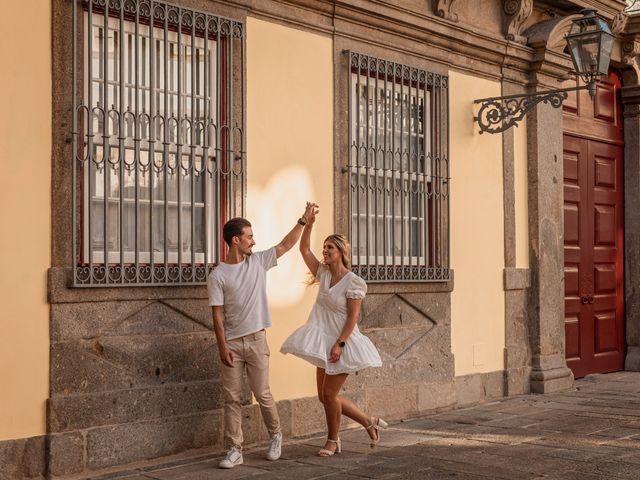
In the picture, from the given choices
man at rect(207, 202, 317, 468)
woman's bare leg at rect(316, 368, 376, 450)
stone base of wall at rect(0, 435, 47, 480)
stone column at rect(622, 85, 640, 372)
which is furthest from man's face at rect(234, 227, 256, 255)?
stone column at rect(622, 85, 640, 372)

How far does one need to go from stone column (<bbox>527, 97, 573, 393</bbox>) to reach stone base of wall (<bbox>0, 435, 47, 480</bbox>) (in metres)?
5.78

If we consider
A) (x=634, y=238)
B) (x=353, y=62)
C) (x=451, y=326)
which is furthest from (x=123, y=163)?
(x=634, y=238)

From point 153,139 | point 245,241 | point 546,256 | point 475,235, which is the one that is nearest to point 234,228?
point 245,241

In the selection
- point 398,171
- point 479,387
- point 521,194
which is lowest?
point 479,387

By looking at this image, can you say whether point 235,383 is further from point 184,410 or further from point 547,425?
point 547,425

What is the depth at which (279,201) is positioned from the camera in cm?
770

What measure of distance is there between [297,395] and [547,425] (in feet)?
7.06

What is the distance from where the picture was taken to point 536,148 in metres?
10.5

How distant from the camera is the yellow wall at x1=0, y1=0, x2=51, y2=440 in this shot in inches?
233

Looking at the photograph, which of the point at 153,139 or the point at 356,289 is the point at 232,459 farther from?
the point at 153,139

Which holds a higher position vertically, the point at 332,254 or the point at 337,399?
the point at 332,254

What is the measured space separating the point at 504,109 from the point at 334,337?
3.97m

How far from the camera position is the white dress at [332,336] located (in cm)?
670

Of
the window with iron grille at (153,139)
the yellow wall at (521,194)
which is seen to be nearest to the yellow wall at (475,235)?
the yellow wall at (521,194)
